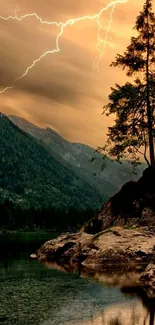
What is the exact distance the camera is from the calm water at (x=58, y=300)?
20.1 m

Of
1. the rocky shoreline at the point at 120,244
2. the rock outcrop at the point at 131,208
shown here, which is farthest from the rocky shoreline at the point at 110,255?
the rock outcrop at the point at 131,208

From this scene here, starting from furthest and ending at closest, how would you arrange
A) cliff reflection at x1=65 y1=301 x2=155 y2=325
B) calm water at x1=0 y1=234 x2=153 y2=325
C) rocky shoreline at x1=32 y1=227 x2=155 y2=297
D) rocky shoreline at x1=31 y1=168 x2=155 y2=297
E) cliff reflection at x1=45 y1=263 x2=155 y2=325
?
rocky shoreline at x1=31 y1=168 x2=155 y2=297, rocky shoreline at x1=32 y1=227 x2=155 y2=297, calm water at x1=0 y1=234 x2=153 y2=325, cliff reflection at x1=45 y1=263 x2=155 y2=325, cliff reflection at x1=65 y1=301 x2=155 y2=325

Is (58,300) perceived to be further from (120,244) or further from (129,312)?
(120,244)

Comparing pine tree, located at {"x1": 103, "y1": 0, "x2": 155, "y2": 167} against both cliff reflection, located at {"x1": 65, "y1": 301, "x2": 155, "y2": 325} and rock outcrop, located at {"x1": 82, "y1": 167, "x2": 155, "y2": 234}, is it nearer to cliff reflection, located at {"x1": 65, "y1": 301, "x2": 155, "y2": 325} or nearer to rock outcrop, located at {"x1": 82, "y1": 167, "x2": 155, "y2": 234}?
rock outcrop, located at {"x1": 82, "y1": 167, "x2": 155, "y2": 234}

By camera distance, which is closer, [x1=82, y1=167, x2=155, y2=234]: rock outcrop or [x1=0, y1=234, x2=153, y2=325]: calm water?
[x1=0, y1=234, x2=153, y2=325]: calm water

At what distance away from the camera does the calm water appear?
20141 millimetres

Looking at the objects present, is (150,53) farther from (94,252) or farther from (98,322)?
(98,322)

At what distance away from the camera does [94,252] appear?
41.8 m

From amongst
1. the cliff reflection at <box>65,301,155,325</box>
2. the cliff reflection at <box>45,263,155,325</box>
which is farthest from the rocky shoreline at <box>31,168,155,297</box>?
the cliff reflection at <box>65,301,155,325</box>

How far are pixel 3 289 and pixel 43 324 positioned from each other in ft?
33.8

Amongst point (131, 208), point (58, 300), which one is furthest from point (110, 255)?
point (58, 300)

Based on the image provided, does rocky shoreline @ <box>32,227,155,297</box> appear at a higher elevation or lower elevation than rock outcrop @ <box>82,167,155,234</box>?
lower

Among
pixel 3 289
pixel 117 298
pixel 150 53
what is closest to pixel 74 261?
pixel 3 289

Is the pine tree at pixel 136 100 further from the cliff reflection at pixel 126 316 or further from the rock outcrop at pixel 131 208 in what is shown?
the cliff reflection at pixel 126 316
